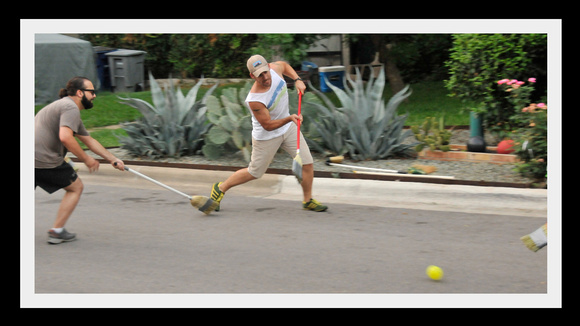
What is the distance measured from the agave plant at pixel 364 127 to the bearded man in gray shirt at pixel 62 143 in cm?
381

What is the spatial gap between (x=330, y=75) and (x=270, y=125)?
Result: 37.4 ft

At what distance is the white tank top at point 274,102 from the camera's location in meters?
7.29

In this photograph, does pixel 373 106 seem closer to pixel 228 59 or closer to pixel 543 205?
pixel 543 205

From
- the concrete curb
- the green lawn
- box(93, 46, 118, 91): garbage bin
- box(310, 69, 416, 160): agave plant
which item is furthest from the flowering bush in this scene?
box(93, 46, 118, 91): garbage bin

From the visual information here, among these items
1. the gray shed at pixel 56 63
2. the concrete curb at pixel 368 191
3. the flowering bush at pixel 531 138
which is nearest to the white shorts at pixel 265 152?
the concrete curb at pixel 368 191

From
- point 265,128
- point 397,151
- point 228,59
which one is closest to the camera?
point 265,128

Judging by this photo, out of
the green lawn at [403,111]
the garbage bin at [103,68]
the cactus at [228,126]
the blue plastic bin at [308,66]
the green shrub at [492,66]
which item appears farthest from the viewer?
the garbage bin at [103,68]

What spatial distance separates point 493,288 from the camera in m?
5.29

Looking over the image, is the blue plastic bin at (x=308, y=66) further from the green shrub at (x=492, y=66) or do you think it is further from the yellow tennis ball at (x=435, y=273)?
the yellow tennis ball at (x=435, y=273)

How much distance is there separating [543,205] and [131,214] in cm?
443

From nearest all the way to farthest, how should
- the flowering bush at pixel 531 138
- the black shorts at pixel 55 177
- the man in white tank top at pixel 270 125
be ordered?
the black shorts at pixel 55 177
the man in white tank top at pixel 270 125
the flowering bush at pixel 531 138

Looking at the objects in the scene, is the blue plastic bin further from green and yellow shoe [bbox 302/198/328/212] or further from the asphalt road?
green and yellow shoe [bbox 302/198/328/212]

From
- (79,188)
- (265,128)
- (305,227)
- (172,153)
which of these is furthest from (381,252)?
(172,153)

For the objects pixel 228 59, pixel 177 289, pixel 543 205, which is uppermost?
pixel 228 59
